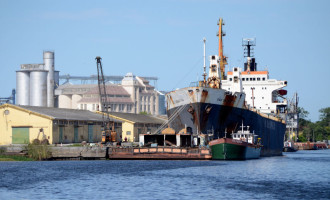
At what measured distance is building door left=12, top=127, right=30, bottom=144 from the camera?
336 feet

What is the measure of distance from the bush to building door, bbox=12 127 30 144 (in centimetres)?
1763

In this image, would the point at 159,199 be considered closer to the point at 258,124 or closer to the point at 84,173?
the point at 84,173

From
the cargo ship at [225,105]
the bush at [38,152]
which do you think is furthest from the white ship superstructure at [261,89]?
the bush at [38,152]

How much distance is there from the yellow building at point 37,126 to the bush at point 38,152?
13.7 metres

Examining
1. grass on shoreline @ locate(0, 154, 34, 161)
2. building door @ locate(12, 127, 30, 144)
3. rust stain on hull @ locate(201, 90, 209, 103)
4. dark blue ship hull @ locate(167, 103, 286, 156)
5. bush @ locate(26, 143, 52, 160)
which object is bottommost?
grass on shoreline @ locate(0, 154, 34, 161)

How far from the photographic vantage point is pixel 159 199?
41.9 m

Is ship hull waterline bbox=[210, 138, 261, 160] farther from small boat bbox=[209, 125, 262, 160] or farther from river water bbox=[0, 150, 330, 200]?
river water bbox=[0, 150, 330, 200]

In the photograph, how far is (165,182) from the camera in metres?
52.1

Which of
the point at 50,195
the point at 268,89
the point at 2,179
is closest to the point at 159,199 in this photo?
the point at 50,195

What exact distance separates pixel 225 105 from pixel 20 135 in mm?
35986

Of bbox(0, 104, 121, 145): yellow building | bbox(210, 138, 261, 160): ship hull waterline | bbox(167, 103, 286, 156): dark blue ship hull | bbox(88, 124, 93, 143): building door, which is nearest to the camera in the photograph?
bbox(210, 138, 261, 160): ship hull waterline

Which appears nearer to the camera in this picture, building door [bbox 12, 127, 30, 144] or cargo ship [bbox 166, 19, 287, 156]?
cargo ship [bbox 166, 19, 287, 156]

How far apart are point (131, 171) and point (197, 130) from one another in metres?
22.5

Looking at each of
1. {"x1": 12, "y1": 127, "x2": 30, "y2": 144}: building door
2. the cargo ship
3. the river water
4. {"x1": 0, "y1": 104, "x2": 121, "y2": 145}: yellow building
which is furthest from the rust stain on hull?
{"x1": 12, "y1": 127, "x2": 30, "y2": 144}: building door
